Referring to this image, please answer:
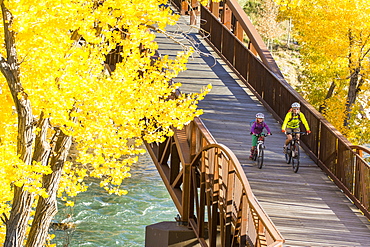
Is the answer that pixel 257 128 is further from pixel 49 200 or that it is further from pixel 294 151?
pixel 49 200

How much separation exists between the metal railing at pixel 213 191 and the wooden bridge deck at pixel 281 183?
0.76 meters

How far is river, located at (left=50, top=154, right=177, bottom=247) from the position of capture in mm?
20547

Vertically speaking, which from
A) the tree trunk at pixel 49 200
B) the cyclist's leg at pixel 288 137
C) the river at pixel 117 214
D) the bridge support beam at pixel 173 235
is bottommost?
the river at pixel 117 214

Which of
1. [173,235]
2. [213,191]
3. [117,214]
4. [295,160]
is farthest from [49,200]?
[117,214]

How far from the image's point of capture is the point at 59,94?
8.90m

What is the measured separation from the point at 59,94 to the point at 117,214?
595 inches

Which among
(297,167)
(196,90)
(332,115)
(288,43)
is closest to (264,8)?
(288,43)

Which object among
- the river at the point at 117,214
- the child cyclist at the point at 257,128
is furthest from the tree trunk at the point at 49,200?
the river at the point at 117,214

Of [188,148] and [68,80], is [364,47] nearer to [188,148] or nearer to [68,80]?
[188,148]

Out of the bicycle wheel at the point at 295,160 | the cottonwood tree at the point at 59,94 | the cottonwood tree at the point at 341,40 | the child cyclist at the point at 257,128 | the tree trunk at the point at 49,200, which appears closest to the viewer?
the cottonwood tree at the point at 59,94

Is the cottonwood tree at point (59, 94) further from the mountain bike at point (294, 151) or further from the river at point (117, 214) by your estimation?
the river at point (117, 214)

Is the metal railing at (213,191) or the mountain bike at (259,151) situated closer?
the metal railing at (213,191)

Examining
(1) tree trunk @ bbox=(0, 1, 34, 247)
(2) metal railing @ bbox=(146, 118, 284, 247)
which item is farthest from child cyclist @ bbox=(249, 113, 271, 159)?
(1) tree trunk @ bbox=(0, 1, 34, 247)

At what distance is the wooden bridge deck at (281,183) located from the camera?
31.6ft
